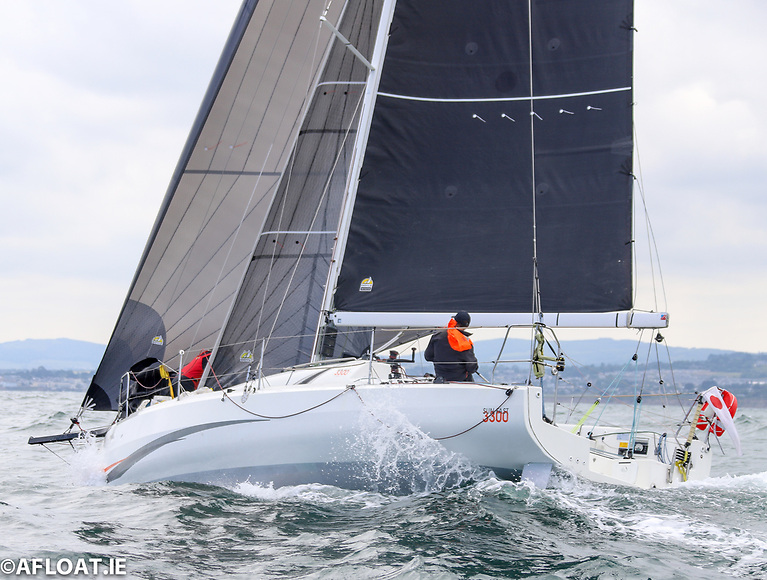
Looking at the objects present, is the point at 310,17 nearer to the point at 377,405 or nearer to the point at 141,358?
the point at 141,358

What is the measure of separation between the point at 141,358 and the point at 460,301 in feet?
13.4

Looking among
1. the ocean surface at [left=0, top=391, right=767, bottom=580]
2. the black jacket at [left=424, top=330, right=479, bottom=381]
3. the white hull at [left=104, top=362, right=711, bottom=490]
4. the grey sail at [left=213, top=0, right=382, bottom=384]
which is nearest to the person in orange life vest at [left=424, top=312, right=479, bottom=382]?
the black jacket at [left=424, top=330, right=479, bottom=381]

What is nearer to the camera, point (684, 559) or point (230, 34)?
point (684, 559)

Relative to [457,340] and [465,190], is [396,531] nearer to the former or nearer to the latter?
[457,340]

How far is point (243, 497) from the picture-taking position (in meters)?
6.84

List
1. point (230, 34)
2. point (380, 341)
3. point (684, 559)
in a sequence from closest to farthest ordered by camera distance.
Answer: point (684, 559) → point (380, 341) → point (230, 34)

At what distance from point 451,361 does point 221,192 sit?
182 inches

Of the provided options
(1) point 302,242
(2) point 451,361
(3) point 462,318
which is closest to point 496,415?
(2) point 451,361

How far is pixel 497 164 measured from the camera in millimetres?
8219

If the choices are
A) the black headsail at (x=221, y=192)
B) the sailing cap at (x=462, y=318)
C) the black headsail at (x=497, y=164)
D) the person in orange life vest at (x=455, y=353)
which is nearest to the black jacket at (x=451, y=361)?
the person in orange life vest at (x=455, y=353)

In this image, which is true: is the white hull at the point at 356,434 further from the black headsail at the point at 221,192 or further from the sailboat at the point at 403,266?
the black headsail at the point at 221,192

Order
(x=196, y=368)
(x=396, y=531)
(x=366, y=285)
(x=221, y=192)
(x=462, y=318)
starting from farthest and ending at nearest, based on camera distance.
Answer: (x=221, y=192)
(x=196, y=368)
(x=366, y=285)
(x=462, y=318)
(x=396, y=531)

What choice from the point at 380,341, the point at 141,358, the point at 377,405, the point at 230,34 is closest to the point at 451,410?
the point at 377,405

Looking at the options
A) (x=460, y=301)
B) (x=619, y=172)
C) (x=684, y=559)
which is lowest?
(x=684, y=559)
